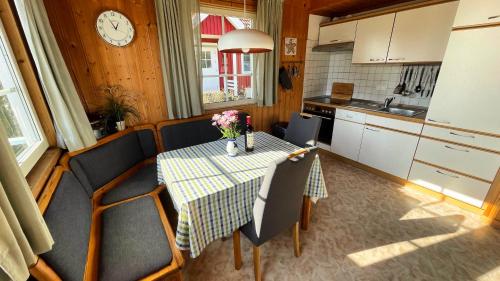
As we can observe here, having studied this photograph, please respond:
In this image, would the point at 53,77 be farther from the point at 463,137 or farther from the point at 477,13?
the point at 463,137

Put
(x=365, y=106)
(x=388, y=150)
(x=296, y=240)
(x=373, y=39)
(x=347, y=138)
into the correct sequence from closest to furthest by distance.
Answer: (x=296, y=240) < (x=388, y=150) < (x=373, y=39) < (x=365, y=106) < (x=347, y=138)

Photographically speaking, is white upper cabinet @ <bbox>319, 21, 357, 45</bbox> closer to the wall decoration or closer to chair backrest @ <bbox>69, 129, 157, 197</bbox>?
the wall decoration

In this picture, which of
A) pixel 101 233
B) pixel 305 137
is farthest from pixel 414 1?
pixel 101 233

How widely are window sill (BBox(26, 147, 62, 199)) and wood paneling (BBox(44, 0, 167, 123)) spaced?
744mm

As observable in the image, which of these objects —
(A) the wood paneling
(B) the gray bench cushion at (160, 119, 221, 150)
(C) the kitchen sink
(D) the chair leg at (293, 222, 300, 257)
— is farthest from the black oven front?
(A) the wood paneling

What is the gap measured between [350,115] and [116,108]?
2937 millimetres

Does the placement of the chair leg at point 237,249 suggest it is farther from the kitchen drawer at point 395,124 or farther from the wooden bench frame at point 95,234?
the kitchen drawer at point 395,124

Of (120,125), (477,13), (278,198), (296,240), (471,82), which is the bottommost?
(296,240)

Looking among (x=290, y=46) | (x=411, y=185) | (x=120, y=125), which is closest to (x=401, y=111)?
(x=411, y=185)

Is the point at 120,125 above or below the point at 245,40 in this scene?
below

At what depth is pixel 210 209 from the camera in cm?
126

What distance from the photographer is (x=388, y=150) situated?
268 cm

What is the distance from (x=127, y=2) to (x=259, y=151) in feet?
6.52

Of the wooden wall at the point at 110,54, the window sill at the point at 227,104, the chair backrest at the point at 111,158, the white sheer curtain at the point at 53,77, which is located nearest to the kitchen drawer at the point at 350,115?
the window sill at the point at 227,104
